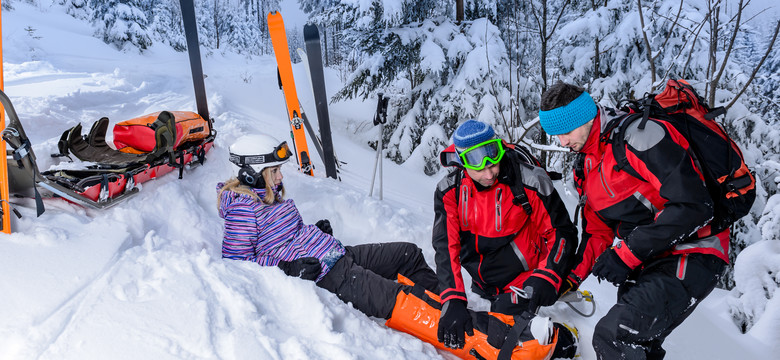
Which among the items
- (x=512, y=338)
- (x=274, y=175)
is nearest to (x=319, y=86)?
(x=274, y=175)

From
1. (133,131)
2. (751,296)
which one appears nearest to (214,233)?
(133,131)

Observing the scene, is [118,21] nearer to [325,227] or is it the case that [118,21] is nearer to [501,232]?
[325,227]

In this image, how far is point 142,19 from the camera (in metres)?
20.0

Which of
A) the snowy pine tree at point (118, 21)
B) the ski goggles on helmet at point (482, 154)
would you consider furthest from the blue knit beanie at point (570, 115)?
the snowy pine tree at point (118, 21)

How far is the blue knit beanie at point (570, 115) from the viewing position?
2.06 m

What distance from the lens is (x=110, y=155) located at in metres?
3.73

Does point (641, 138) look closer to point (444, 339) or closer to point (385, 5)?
point (444, 339)

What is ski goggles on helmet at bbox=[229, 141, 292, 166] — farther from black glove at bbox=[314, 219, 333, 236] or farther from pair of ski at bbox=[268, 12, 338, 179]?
pair of ski at bbox=[268, 12, 338, 179]

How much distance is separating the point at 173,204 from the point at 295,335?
2069 millimetres

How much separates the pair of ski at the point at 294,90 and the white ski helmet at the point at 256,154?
8.23 feet

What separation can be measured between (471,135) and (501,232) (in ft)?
2.43

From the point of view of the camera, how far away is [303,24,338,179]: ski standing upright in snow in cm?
570

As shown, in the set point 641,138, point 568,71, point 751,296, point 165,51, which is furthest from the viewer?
point 165,51

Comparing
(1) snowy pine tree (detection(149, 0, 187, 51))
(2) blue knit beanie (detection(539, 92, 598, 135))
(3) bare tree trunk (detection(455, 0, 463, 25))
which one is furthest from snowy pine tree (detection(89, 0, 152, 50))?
(2) blue knit beanie (detection(539, 92, 598, 135))
